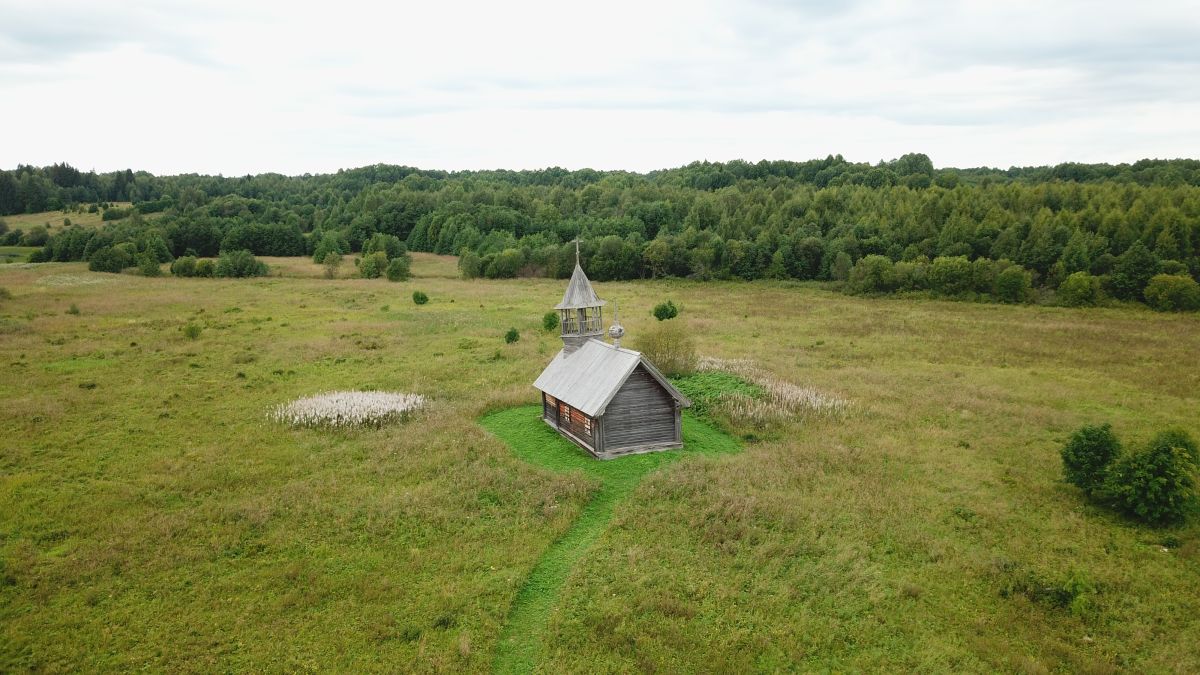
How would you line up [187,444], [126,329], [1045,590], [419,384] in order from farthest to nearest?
[126,329]
[419,384]
[187,444]
[1045,590]

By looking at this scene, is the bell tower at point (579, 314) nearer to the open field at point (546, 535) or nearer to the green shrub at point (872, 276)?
the open field at point (546, 535)

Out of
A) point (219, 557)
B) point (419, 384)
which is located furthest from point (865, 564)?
point (419, 384)

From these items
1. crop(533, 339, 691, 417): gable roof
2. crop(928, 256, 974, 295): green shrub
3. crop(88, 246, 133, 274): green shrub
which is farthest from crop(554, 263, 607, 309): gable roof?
crop(88, 246, 133, 274): green shrub

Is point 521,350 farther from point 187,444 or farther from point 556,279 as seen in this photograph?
point 556,279

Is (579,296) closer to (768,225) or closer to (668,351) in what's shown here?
(668,351)

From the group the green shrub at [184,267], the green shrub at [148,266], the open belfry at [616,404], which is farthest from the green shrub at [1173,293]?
the green shrub at [148,266]

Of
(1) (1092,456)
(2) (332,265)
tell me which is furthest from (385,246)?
(1) (1092,456)
